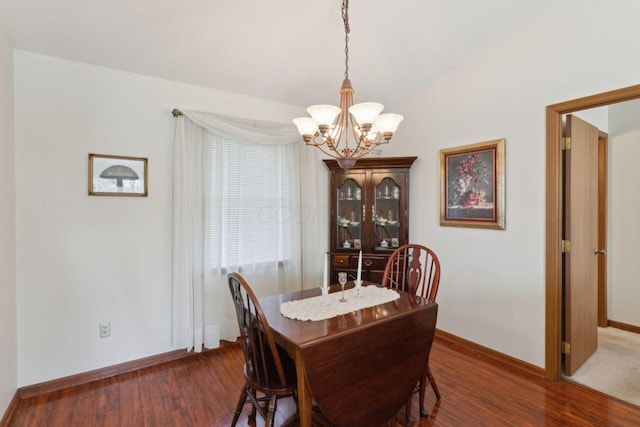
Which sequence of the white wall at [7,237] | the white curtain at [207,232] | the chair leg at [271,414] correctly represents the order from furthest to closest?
the white curtain at [207,232] → the white wall at [7,237] → the chair leg at [271,414]

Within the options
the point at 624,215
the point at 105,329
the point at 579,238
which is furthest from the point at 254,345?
the point at 624,215

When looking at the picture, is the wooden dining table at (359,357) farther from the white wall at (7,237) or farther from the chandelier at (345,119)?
the white wall at (7,237)

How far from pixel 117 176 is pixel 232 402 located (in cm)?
187

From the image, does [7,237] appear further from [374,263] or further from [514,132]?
[514,132]

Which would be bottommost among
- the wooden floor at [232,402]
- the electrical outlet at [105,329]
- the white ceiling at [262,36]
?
the wooden floor at [232,402]

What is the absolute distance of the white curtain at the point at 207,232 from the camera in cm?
270

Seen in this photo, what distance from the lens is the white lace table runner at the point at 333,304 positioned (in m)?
1.77

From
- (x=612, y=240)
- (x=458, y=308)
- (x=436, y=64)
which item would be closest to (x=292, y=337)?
(x=458, y=308)

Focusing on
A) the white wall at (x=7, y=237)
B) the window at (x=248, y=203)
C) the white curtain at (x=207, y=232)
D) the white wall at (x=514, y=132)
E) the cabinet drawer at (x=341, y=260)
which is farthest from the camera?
the cabinet drawer at (x=341, y=260)

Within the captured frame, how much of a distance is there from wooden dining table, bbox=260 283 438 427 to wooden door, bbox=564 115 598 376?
1336mm

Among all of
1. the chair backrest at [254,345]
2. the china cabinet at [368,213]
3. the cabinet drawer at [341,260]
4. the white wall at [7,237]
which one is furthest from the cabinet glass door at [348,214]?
the white wall at [7,237]

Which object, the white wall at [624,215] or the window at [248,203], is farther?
the white wall at [624,215]

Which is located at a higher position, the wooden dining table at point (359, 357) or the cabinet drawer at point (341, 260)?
the cabinet drawer at point (341, 260)

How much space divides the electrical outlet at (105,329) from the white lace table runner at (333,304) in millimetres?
1538
